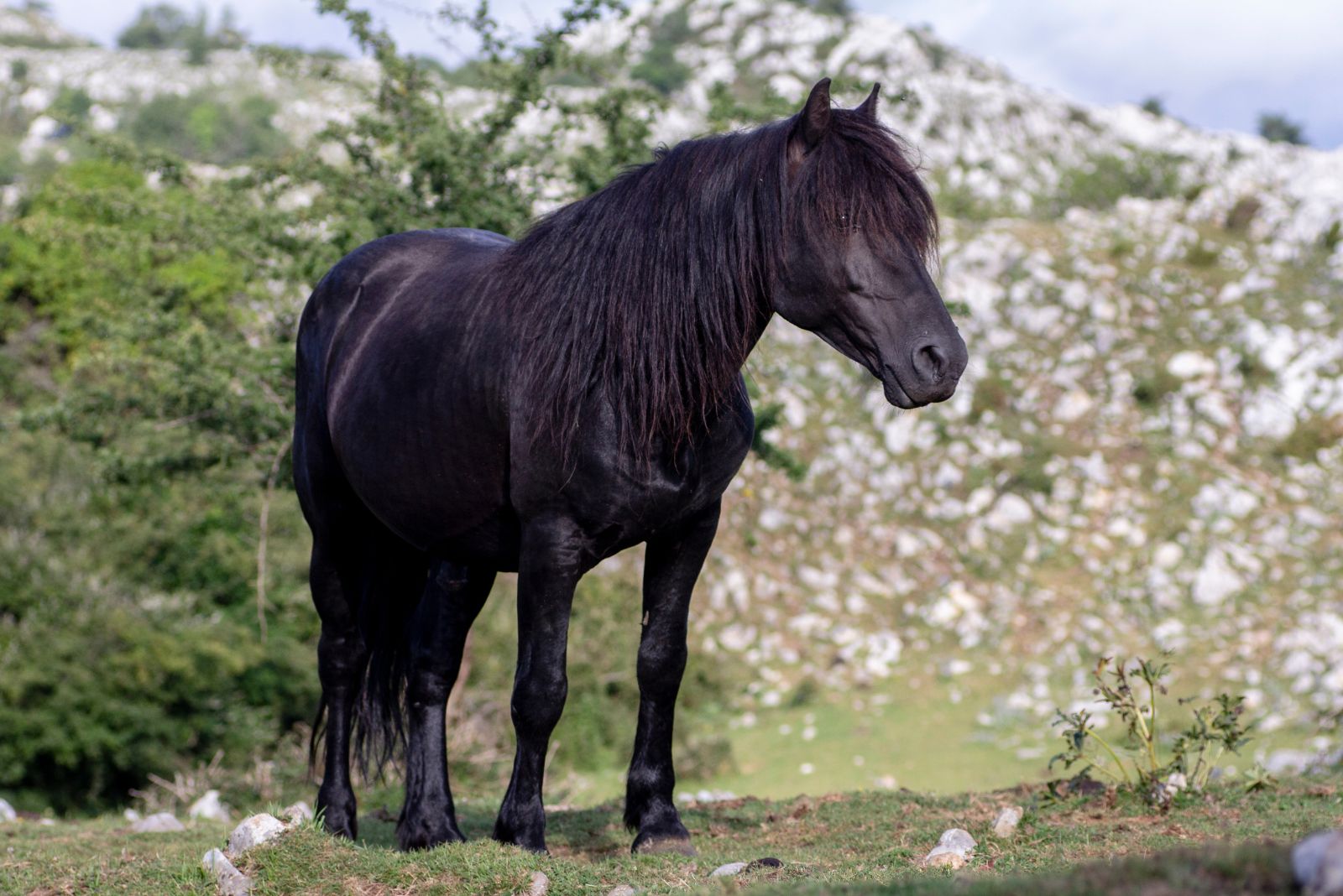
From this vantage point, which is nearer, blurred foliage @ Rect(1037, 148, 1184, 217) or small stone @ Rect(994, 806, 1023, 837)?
small stone @ Rect(994, 806, 1023, 837)

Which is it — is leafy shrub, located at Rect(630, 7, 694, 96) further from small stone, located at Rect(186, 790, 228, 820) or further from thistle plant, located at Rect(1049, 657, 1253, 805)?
thistle plant, located at Rect(1049, 657, 1253, 805)

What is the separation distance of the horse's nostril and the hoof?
1907 millimetres

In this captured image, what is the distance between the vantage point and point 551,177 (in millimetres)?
9172

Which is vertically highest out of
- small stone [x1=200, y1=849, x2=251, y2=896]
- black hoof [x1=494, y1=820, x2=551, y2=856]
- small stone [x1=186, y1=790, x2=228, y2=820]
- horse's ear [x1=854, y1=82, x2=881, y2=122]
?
horse's ear [x1=854, y1=82, x2=881, y2=122]

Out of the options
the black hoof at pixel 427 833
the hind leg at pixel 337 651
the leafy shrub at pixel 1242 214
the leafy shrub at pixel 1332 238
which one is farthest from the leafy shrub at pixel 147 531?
the leafy shrub at pixel 1332 238

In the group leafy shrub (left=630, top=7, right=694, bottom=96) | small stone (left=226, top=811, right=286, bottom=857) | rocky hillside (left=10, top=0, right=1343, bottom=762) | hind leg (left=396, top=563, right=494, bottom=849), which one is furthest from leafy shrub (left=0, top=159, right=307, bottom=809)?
leafy shrub (left=630, top=7, right=694, bottom=96)

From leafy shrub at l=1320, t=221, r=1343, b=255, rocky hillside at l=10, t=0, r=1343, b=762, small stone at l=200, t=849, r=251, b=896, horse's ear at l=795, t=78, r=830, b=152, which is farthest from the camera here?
leafy shrub at l=1320, t=221, r=1343, b=255

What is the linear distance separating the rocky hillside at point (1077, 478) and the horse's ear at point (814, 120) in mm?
5821

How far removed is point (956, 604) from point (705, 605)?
340 cm

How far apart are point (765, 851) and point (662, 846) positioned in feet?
1.32

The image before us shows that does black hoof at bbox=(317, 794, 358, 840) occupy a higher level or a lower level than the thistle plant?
lower

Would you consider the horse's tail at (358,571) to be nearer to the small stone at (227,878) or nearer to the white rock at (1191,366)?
the small stone at (227,878)

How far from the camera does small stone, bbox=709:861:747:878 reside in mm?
3544

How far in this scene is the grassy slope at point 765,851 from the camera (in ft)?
11.2
